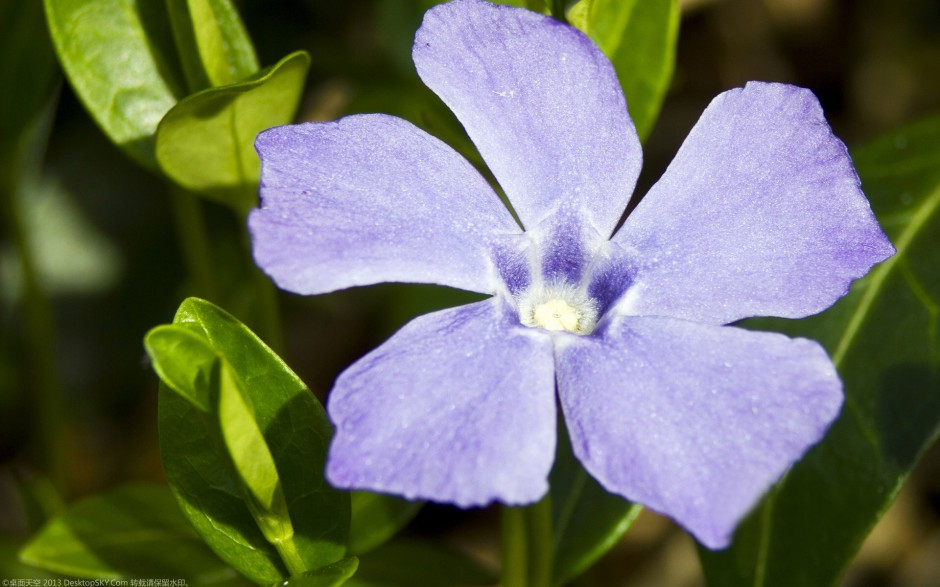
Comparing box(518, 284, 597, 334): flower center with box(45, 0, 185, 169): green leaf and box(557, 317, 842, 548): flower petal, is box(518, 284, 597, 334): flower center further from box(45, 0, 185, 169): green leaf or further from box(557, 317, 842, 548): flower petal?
box(45, 0, 185, 169): green leaf

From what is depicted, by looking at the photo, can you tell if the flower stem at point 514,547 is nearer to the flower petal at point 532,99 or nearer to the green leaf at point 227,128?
the flower petal at point 532,99

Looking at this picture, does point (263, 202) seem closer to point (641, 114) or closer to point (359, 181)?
point (359, 181)

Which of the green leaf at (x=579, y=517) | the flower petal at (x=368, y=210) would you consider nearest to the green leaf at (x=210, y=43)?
the flower petal at (x=368, y=210)

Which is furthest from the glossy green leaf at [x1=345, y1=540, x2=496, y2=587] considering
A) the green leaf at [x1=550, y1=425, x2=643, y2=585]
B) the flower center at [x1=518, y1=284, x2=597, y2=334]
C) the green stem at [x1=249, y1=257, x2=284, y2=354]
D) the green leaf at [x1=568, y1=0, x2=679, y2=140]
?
the green leaf at [x1=568, y1=0, x2=679, y2=140]

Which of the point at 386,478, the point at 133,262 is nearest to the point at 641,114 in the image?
the point at 386,478

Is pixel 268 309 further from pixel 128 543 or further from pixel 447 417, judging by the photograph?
pixel 447 417

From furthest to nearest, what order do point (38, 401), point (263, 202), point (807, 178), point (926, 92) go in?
point (926, 92) < point (38, 401) < point (807, 178) < point (263, 202)

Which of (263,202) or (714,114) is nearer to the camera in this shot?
(263,202)
